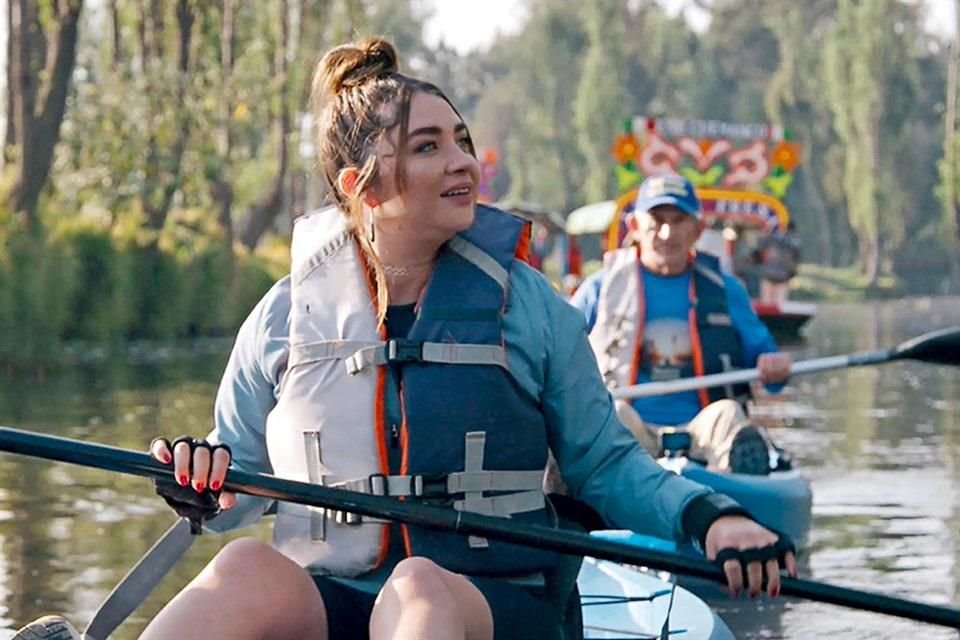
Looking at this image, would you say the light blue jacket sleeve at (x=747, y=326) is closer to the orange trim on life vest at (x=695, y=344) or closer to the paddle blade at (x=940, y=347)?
the orange trim on life vest at (x=695, y=344)

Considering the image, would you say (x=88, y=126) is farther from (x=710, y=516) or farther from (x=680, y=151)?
(x=710, y=516)

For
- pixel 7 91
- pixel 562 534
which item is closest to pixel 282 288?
pixel 562 534

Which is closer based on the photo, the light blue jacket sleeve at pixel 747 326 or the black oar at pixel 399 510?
the black oar at pixel 399 510

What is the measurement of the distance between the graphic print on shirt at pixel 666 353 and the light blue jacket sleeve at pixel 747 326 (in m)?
0.17

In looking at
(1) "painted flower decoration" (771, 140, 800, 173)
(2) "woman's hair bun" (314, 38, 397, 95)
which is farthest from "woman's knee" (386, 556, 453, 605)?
(1) "painted flower decoration" (771, 140, 800, 173)

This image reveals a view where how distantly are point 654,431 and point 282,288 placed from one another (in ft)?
11.3

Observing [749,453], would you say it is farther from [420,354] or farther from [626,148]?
[626,148]

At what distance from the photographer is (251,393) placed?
10.6 feet

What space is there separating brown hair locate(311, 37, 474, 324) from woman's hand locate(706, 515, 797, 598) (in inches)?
23.6

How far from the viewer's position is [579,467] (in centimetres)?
316

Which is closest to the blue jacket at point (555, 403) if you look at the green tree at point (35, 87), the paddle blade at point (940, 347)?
the paddle blade at point (940, 347)

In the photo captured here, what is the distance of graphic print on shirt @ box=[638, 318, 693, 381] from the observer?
6.89 metres

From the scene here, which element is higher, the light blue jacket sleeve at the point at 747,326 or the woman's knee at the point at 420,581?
the light blue jacket sleeve at the point at 747,326

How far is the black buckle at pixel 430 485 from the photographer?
9.95 ft
